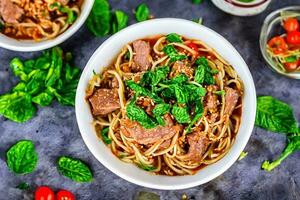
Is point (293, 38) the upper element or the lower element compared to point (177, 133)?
lower

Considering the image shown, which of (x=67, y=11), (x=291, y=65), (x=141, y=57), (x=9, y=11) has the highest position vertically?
(x=9, y=11)

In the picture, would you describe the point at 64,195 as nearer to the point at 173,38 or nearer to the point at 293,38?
the point at 173,38

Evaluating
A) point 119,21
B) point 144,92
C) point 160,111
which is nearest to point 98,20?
point 119,21

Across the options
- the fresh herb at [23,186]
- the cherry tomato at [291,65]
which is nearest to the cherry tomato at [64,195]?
the fresh herb at [23,186]

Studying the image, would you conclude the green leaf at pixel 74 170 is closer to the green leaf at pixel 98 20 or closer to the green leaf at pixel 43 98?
the green leaf at pixel 43 98

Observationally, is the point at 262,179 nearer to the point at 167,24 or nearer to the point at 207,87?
the point at 207,87
